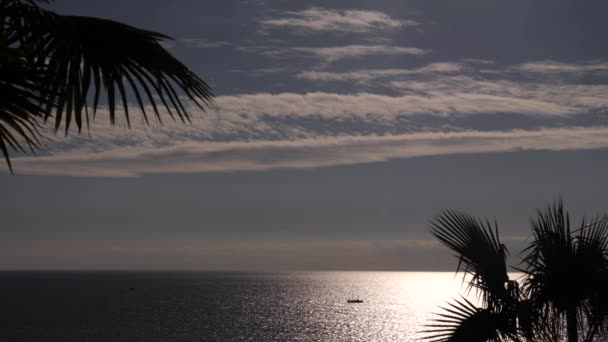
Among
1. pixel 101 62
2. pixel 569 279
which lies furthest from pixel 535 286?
pixel 101 62

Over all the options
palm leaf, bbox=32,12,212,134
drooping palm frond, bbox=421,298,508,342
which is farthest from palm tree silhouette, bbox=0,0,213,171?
drooping palm frond, bbox=421,298,508,342

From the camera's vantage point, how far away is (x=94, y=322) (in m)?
135

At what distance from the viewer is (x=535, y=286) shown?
8570mm

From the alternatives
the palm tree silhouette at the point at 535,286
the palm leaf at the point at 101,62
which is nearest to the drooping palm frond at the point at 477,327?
the palm tree silhouette at the point at 535,286

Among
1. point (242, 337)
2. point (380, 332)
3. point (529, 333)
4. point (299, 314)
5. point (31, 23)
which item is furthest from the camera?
point (299, 314)

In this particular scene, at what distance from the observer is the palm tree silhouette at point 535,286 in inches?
328

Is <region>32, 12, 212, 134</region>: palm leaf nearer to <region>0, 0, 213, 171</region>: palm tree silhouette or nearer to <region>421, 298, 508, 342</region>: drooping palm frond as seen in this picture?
<region>0, 0, 213, 171</region>: palm tree silhouette

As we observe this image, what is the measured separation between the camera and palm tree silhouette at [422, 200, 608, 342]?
8.32 meters

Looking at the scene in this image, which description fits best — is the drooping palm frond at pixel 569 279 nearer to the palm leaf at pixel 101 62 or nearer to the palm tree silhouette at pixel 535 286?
the palm tree silhouette at pixel 535 286

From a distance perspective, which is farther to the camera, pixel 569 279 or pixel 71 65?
pixel 569 279

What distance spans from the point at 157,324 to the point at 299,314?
43051mm

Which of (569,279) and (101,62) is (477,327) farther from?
(101,62)

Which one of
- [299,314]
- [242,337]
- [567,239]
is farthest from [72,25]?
[299,314]

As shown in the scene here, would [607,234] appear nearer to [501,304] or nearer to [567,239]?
[567,239]
